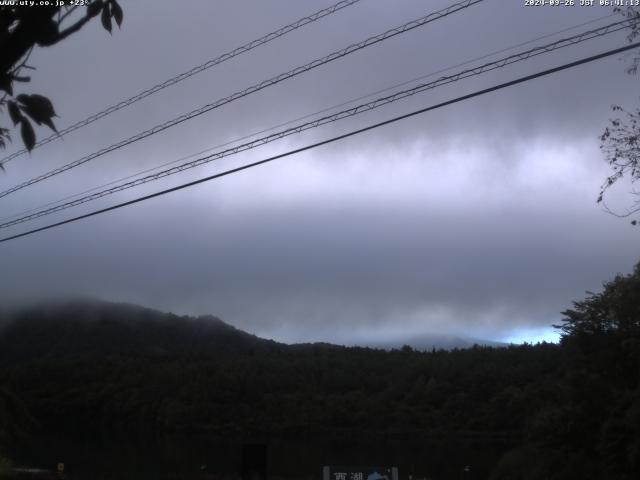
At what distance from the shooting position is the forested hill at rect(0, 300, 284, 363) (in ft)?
282

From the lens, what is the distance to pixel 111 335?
111688mm

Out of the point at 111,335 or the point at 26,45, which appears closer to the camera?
the point at 26,45

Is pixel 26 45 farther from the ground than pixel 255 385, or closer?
closer

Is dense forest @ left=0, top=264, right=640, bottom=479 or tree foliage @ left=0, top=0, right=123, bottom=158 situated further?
dense forest @ left=0, top=264, right=640, bottom=479

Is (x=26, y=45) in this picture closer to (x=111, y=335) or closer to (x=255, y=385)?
(x=255, y=385)

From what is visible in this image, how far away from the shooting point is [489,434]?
7212cm

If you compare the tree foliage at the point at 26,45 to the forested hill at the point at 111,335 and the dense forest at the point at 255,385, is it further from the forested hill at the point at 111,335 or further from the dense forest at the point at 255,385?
the forested hill at the point at 111,335

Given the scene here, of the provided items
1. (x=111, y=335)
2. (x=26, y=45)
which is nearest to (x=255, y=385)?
(x=111, y=335)

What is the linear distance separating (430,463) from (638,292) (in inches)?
1404

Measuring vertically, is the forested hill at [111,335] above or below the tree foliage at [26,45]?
above

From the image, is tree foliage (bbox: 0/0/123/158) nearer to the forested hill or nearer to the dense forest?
the dense forest

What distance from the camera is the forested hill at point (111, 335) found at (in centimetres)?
8600

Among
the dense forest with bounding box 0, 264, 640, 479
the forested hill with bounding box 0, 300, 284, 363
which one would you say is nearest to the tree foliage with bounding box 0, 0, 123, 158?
the dense forest with bounding box 0, 264, 640, 479

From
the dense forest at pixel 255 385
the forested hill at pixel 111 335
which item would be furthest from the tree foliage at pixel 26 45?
the forested hill at pixel 111 335
